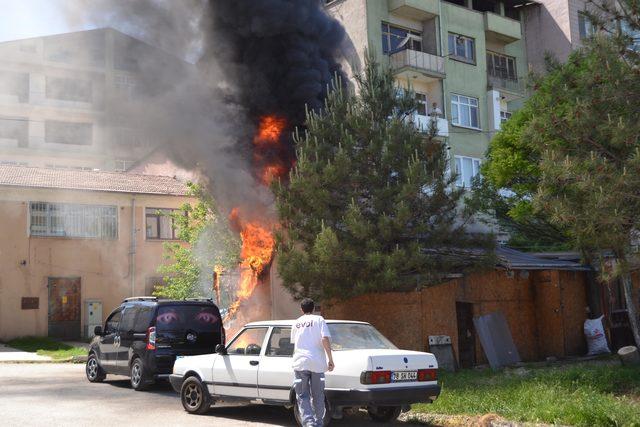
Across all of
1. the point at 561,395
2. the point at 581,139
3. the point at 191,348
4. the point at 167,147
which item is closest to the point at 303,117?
the point at 167,147

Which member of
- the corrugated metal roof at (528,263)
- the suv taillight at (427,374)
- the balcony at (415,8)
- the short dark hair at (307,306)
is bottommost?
the suv taillight at (427,374)

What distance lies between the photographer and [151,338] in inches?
529

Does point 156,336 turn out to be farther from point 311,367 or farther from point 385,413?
point 311,367

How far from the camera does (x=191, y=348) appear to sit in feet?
45.0

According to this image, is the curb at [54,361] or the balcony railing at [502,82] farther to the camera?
the balcony railing at [502,82]

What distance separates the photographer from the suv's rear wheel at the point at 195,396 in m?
10.6

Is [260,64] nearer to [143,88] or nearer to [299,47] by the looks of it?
[299,47]

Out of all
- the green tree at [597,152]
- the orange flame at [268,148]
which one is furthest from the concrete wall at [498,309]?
the green tree at [597,152]

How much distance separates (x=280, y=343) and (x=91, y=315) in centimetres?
2272

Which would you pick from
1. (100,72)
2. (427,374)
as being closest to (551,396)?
(427,374)

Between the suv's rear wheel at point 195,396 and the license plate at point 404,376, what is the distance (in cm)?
308

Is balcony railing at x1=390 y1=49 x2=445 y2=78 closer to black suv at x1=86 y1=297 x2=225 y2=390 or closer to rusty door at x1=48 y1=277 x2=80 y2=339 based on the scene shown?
rusty door at x1=48 y1=277 x2=80 y2=339

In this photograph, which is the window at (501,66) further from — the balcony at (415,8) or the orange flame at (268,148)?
the orange flame at (268,148)

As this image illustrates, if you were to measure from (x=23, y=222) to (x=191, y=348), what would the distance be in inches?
723
